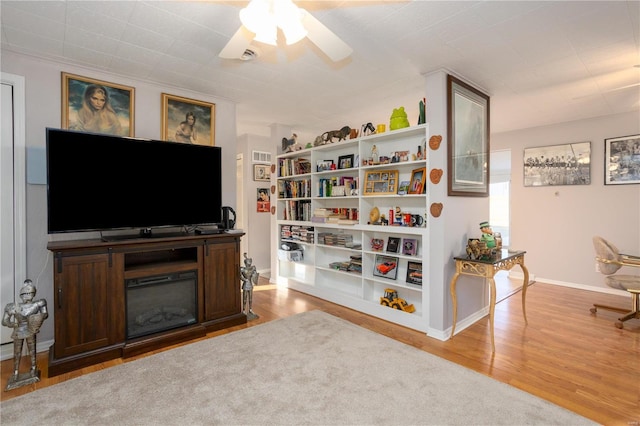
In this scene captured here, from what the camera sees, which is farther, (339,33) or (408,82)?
(408,82)

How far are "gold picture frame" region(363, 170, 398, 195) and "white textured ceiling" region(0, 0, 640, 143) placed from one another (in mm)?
899

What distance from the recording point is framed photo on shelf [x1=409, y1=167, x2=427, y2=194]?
315cm

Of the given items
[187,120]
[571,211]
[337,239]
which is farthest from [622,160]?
[187,120]

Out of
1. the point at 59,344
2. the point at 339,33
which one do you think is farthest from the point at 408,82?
the point at 59,344

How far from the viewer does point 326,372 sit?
225cm

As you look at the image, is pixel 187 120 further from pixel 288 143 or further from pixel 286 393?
pixel 286 393

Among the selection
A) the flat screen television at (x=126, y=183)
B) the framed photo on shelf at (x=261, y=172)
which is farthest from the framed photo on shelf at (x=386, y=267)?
the framed photo on shelf at (x=261, y=172)

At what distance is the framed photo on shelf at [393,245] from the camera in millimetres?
3439

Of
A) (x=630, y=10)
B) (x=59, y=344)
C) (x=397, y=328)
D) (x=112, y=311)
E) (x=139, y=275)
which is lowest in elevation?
(x=397, y=328)

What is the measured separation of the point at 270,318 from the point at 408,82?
2907 mm

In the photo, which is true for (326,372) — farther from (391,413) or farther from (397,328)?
(397,328)

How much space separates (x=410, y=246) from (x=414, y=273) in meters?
0.29

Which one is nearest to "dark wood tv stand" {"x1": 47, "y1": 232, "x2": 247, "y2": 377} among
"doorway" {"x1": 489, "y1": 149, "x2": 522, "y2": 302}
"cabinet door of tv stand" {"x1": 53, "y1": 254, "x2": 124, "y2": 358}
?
"cabinet door of tv stand" {"x1": 53, "y1": 254, "x2": 124, "y2": 358}

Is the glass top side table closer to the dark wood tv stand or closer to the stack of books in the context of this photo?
the stack of books
